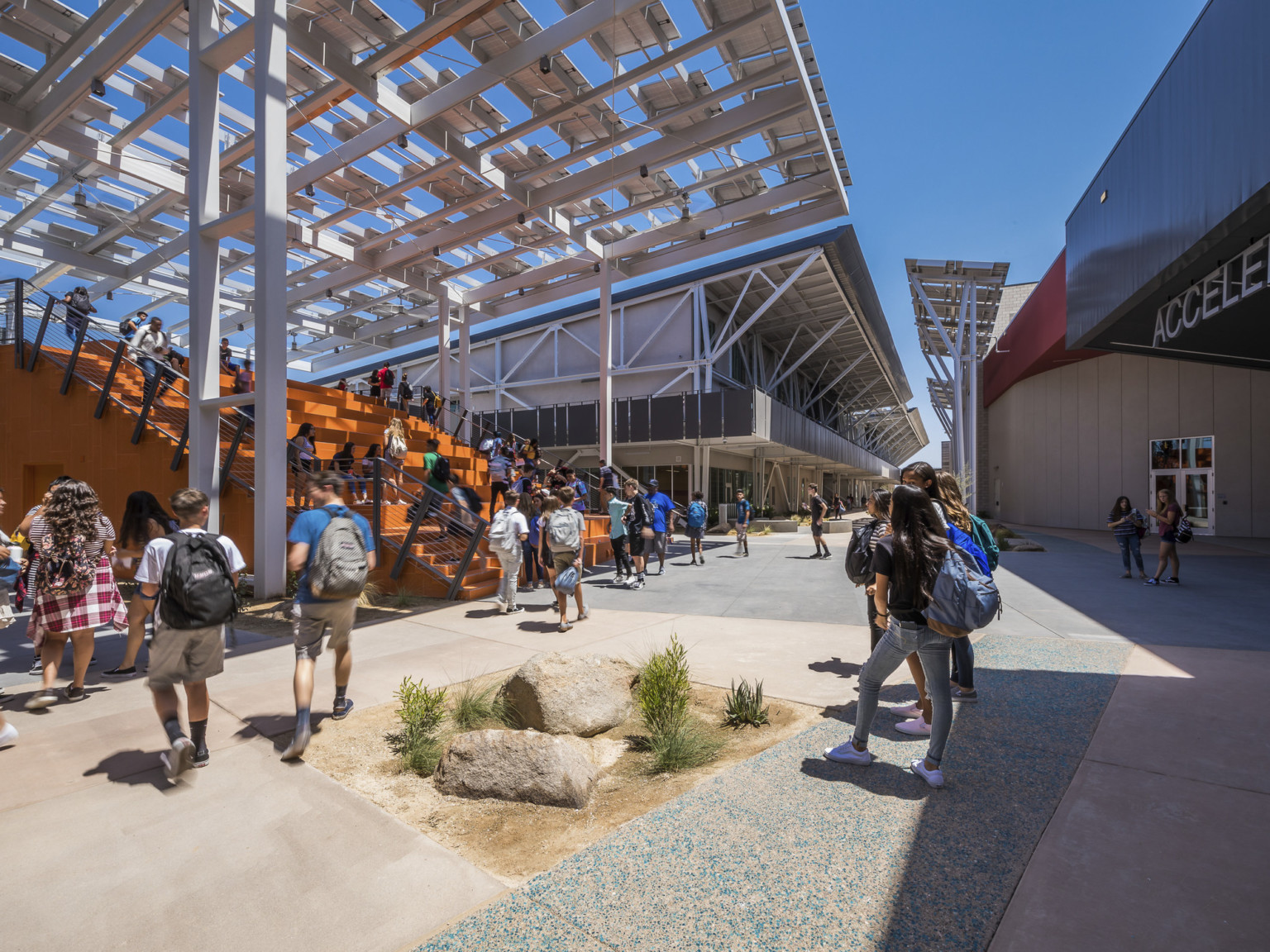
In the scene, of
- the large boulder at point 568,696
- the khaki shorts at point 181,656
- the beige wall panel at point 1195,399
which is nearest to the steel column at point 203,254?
the khaki shorts at point 181,656

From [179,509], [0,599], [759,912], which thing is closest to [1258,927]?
[759,912]

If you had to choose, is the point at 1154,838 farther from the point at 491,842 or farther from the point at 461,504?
the point at 461,504

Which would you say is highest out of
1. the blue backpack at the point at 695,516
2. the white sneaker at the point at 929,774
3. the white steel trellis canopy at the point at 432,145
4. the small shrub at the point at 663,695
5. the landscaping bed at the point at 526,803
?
the white steel trellis canopy at the point at 432,145

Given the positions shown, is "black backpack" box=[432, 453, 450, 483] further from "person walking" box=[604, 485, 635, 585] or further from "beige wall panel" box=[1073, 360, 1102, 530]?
"beige wall panel" box=[1073, 360, 1102, 530]

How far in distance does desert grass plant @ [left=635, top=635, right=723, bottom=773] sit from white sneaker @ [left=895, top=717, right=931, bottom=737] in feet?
4.11

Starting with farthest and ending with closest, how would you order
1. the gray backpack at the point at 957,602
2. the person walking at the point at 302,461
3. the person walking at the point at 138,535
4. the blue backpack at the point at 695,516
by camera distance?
the blue backpack at the point at 695,516, the person walking at the point at 302,461, the person walking at the point at 138,535, the gray backpack at the point at 957,602

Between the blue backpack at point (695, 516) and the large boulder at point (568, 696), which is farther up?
the blue backpack at point (695, 516)

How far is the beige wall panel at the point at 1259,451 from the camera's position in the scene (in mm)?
19594

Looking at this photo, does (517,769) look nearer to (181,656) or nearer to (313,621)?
(313,621)

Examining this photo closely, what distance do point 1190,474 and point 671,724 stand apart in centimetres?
2621

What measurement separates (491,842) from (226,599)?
2217mm

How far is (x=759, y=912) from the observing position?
2426mm

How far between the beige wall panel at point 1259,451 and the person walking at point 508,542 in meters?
24.1

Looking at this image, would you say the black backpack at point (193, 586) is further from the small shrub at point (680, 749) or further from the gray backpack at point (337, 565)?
the small shrub at point (680, 749)
